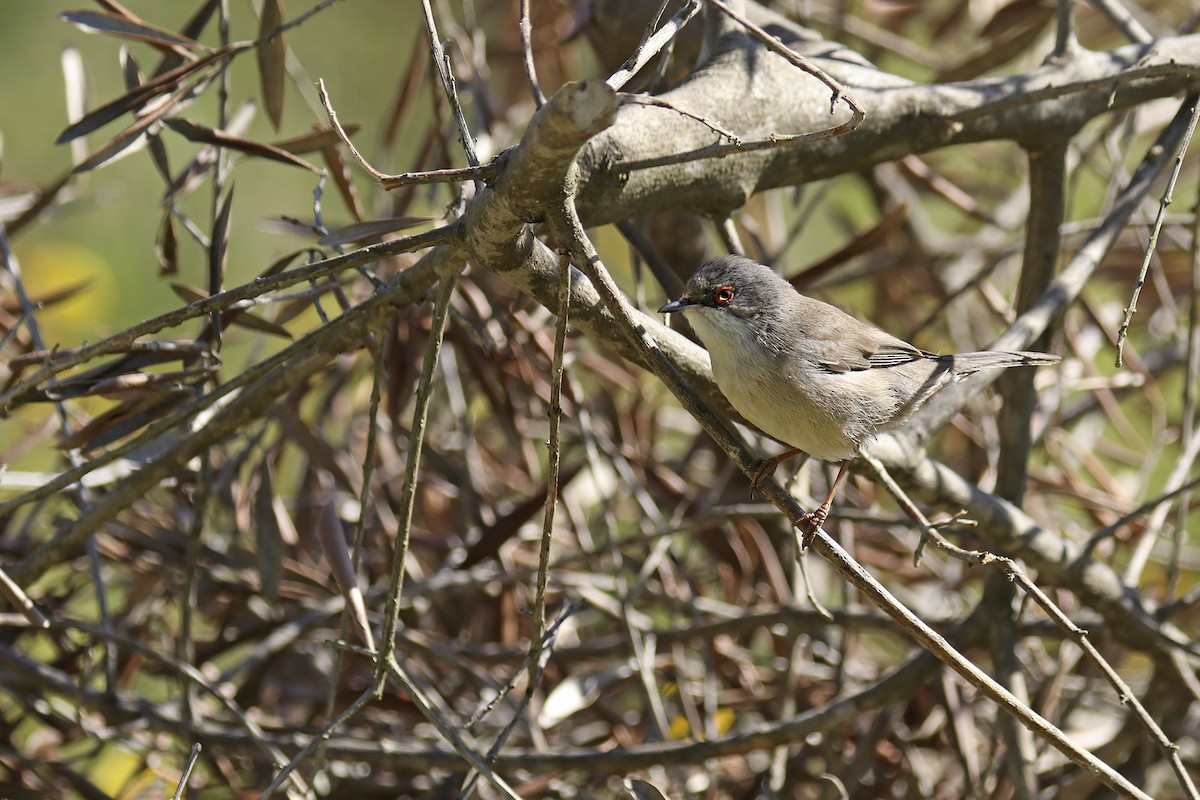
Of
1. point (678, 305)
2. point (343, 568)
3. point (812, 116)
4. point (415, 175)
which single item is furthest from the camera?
point (678, 305)

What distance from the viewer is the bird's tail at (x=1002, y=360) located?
210 centimetres

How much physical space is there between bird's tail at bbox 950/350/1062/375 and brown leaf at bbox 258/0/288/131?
4.99 ft

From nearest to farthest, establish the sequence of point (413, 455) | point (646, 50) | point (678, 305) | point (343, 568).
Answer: point (646, 50)
point (413, 455)
point (343, 568)
point (678, 305)

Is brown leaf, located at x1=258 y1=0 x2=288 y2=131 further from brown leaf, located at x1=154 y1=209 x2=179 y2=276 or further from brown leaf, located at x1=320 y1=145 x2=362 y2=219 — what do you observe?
brown leaf, located at x1=154 y1=209 x2=179 y2=276

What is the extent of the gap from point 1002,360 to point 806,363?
1.28ft

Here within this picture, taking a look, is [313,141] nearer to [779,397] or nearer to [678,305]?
[678,305]

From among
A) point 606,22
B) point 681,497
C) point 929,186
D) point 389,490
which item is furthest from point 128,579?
point 929,186

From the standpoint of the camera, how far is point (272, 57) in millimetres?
2193

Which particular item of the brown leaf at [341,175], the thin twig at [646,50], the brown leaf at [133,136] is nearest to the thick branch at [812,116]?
the thin twig at [646,50]

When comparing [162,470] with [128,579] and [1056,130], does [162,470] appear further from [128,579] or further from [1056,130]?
[1056,130]

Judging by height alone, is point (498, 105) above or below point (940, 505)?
above

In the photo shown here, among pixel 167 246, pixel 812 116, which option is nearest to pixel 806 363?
pixel 812 116

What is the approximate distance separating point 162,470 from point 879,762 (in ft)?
5.97

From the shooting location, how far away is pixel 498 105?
304 cm
